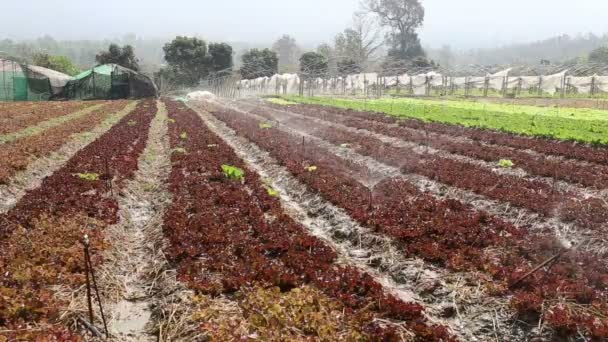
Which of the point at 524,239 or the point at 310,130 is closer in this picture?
the point at 524,239

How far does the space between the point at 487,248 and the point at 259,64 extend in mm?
79128

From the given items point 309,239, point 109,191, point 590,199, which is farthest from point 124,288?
point 590,199

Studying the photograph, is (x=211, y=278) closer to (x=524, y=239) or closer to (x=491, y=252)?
(x=491, y=252)

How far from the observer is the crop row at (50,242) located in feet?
18.4

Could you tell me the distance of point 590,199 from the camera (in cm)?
998

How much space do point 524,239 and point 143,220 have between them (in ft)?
24.7

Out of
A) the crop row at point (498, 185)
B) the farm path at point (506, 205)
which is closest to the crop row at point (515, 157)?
the farm path at point (506, 205)

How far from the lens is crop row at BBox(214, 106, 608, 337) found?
5984mm

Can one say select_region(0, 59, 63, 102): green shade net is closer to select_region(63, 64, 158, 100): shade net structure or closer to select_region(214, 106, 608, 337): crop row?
select_region(63, 64, 158, 100): shade net structure

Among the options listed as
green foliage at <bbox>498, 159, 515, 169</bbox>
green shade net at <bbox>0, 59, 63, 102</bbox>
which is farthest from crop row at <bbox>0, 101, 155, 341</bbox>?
green shade net at <bbox>0, 59, 63, 102</bbox>

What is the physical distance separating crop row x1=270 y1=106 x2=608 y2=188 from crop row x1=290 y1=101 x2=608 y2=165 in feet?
1.03

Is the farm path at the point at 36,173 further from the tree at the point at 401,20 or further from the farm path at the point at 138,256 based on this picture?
the tree at the point at 401,20

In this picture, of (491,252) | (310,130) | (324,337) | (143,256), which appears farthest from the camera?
(310,130)

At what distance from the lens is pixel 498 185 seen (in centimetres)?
1158
